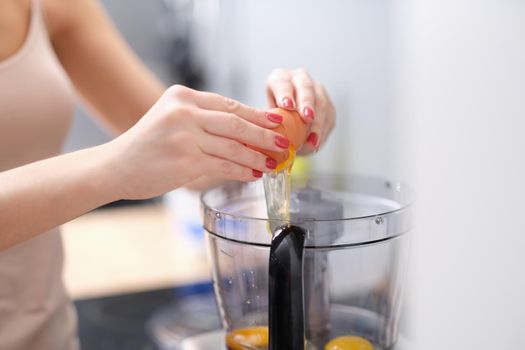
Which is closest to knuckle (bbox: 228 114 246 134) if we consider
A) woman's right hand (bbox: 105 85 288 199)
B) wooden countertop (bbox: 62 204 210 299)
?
woman's right hand (bbox: 105 85 288 199)

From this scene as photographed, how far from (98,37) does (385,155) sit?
1.63 feet

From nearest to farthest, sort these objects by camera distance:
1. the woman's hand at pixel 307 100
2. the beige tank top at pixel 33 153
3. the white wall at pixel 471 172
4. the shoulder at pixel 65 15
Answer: the white wall at pixel 471 172 → the woman's hand at pixel 307 100 → the beige tank top at pixel 33 153 → the shoulder at pixel 65 15

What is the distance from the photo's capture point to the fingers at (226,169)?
0.51 m

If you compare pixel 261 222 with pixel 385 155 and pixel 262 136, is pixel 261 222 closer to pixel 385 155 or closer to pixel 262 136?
pixel 262 136

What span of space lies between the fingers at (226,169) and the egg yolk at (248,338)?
0.48 feet

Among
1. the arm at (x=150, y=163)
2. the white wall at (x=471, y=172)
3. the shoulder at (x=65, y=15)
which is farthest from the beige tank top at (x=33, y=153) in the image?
the white wall at (x=471, y=172)

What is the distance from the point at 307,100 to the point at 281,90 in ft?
0.09

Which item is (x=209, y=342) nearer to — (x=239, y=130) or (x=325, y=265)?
(x=325, y=265)

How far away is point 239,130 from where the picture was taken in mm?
504

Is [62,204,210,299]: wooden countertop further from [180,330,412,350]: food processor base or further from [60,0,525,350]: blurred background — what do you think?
[180,330,412,350]: food processor base

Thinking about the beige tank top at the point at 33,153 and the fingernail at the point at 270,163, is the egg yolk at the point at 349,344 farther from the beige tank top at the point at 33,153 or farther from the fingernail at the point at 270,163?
the beige tank top at the point at 33,153

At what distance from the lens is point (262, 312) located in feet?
1.89

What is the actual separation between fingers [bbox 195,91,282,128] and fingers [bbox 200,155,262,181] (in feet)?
0.13

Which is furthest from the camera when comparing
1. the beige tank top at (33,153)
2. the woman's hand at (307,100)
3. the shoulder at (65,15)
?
the shoulder at (65,15)
